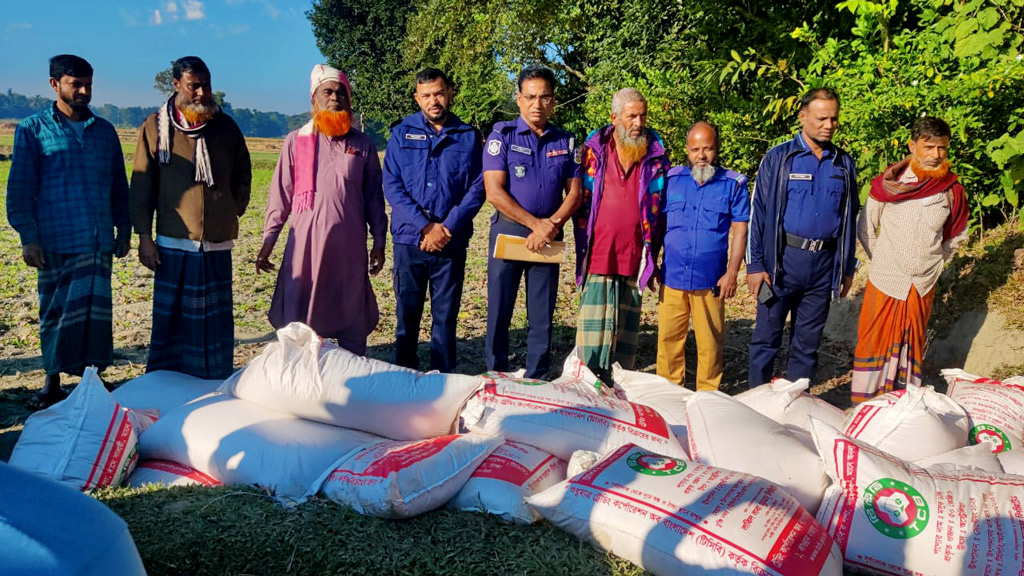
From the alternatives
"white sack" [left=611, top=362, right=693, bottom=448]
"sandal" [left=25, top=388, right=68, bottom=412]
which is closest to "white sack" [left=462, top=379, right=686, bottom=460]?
"white sack" [left=611, top=362, right=693, bottom=448]

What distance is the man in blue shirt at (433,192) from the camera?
171 inches

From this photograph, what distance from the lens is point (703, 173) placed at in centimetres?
436

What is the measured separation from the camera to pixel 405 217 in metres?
4.37

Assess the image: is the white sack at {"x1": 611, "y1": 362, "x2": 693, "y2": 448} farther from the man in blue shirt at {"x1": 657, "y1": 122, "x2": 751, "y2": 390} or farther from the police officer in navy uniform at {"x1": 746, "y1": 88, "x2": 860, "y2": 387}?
the police officer in navy uniform at {"x1": 746, "y1": 88, "x2": 860, "y2": 387}

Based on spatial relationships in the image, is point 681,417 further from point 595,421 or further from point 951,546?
point 951,546

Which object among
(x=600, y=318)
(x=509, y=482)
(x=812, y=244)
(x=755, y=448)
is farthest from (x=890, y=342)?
(x=509, y=482)

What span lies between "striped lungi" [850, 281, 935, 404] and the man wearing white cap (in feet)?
9.87

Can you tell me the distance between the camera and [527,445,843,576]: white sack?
213cm

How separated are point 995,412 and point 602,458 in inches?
76.7

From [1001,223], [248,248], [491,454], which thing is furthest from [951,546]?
[248,248]

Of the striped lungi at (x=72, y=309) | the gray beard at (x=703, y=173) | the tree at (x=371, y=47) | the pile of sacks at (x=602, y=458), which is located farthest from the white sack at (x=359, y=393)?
the tree at (x=371, y=47)

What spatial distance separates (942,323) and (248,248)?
8593 mm

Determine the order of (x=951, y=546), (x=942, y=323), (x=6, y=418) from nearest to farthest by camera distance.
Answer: (x=951, y=546) → (x=6, y=418) → (x=942, y=323)

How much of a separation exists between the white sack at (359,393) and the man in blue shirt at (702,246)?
1.91 meters
